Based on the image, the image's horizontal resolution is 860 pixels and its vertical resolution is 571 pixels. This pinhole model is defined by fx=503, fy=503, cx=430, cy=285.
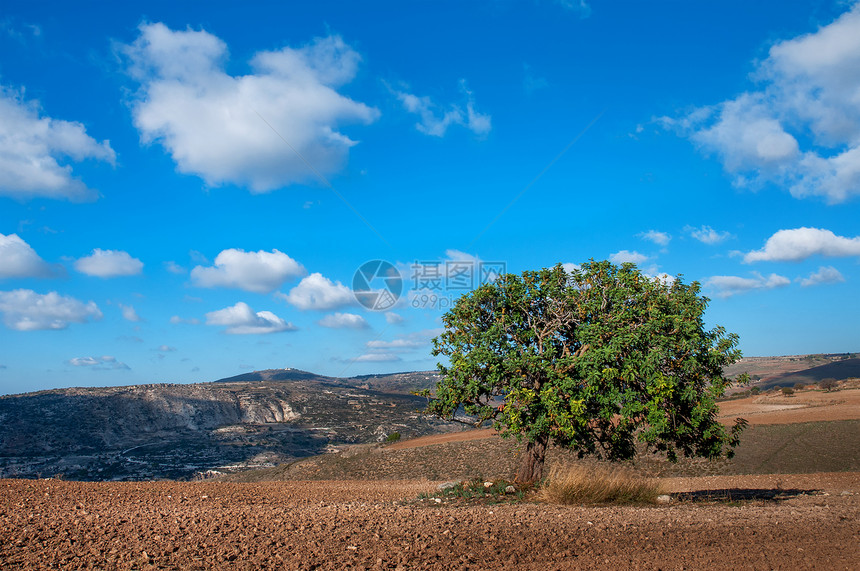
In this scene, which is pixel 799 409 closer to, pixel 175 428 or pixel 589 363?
pixel 589 363

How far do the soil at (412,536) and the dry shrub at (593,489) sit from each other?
0.64 metres

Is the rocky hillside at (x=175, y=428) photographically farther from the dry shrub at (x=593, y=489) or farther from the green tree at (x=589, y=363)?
the dry shrub at (x=593, y=489)

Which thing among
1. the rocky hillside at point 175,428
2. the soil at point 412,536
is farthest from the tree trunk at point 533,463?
the rocky hillside at point 175,428

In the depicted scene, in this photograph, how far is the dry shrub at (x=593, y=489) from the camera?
11.2m

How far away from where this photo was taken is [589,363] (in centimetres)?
1140

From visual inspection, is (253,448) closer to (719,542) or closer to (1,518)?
(1,518)

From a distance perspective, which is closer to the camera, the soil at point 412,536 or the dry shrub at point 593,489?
the soil at point 412,536

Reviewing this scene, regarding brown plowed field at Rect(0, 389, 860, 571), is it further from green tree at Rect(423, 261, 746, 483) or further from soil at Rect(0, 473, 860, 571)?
green tree at Rect(423, 261, 746, 483)

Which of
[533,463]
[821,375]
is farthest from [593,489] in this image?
[821,375]

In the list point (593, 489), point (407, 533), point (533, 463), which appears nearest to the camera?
point (407, 533)

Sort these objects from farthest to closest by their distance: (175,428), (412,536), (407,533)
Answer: (175,428) < (407,533) < (412,536)

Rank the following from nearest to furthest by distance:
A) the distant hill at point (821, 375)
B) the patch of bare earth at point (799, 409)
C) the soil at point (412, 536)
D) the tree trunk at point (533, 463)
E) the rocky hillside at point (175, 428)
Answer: the soil at point (412, 536), the tree trunk at point (533, 463), the patch of bare earth at point (799, 409), the rocky hillside at point (175, 428), the distant hill at point (821, 375)

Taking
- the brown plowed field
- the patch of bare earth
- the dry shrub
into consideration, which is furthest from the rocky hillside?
the dry shrub

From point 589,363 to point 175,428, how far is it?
95.4m
